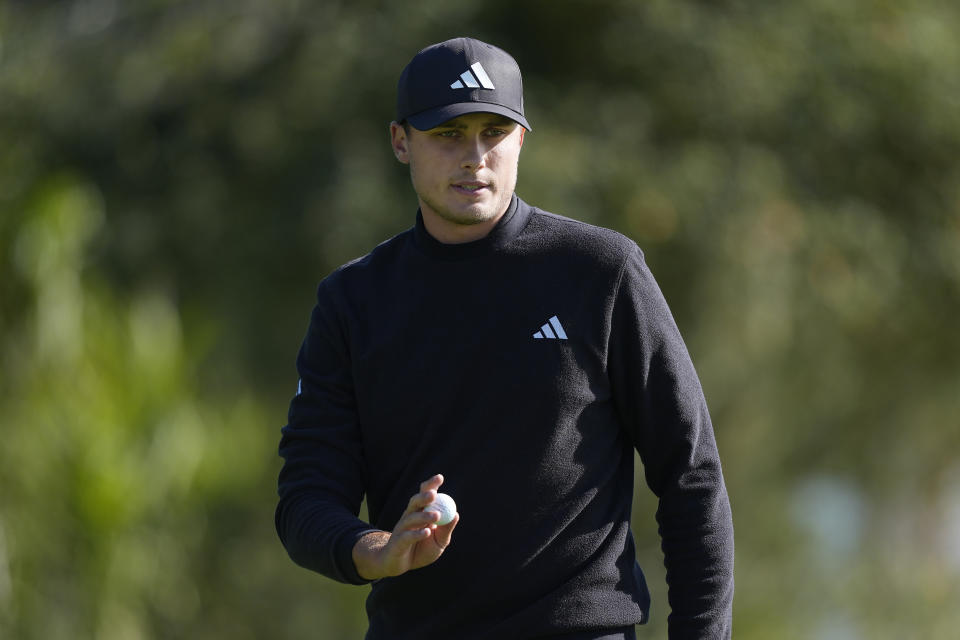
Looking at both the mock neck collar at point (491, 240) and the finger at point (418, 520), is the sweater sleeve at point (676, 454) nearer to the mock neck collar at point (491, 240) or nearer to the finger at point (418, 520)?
the mock neck collar at point (491, 240)

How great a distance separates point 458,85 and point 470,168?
5.7 inches

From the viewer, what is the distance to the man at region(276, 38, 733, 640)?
2.35 metres

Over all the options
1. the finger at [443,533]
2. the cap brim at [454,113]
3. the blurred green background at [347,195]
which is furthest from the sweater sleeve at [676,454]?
the blurred green background at [347,195]

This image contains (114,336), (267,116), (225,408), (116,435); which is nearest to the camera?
(116,435)

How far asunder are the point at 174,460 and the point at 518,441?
16.8 ft

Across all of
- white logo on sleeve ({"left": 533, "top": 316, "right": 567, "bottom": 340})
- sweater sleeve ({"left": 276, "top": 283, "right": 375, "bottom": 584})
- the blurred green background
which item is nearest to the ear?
sweater sleeve ({"left": 276, "top": 283, "right": 375, "bottom": 584})

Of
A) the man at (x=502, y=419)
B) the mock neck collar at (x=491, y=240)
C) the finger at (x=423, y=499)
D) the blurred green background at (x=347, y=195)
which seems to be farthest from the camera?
the blurred green background at (x=347, y=195)

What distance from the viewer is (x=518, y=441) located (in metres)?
2.36

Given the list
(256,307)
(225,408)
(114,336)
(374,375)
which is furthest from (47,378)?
(374,375)

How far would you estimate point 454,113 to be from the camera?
239cm

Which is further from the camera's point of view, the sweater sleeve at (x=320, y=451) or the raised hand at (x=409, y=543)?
the sweater sleeve at (x=320, y=451)

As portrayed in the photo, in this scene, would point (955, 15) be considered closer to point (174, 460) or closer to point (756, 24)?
point (756, 24)

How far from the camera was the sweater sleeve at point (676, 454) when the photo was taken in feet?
7.79

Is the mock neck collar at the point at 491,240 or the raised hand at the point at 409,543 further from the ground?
the mock neck collar at the point at 491,240
